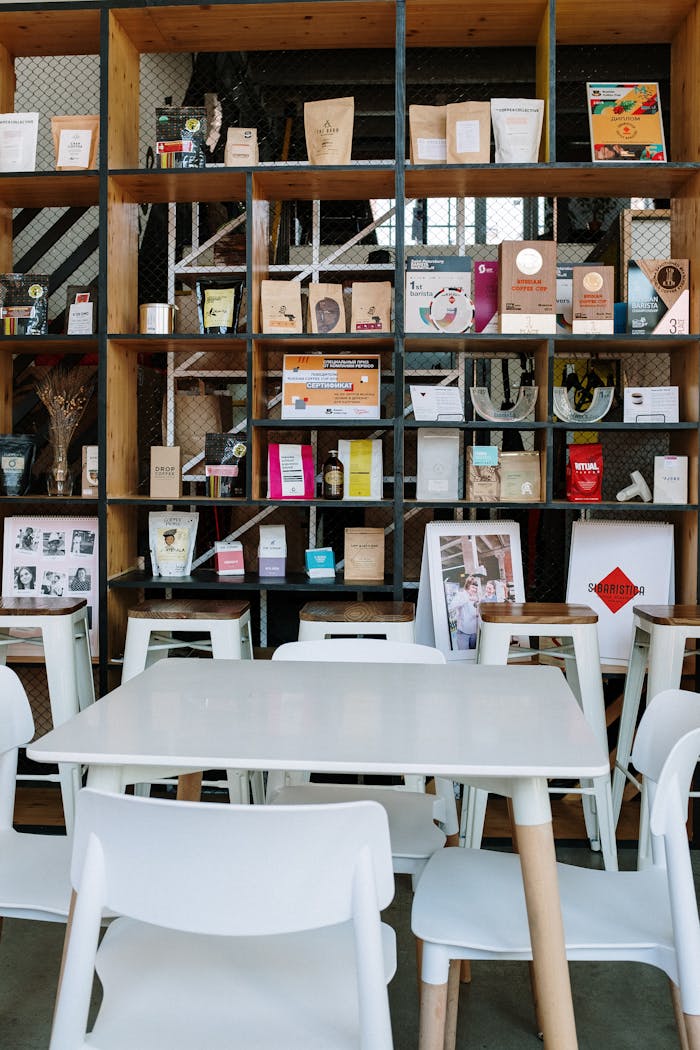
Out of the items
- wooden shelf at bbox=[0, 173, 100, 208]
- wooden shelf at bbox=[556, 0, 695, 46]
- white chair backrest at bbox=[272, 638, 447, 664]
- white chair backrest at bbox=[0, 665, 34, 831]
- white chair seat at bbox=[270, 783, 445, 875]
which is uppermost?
wooden shelf at bbox=[556, 0, 695, 46]

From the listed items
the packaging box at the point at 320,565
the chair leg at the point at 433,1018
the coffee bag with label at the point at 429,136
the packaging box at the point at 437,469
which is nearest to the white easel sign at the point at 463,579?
the packaging box at the point at 437,469

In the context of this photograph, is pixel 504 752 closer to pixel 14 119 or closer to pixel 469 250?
pixel 14 119

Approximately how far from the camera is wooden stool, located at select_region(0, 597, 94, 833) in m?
3.20

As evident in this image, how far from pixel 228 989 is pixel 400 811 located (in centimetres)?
97

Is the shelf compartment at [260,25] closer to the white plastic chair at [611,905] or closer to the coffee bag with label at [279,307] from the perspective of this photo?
the coffee bag with label at [279,307]

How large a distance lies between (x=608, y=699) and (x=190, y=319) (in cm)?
257

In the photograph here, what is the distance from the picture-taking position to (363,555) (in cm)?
379

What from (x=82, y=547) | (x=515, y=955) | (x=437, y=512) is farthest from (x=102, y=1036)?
(x=437, y=512)

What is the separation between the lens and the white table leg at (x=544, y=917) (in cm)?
157

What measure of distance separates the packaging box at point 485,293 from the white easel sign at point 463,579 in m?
0.79

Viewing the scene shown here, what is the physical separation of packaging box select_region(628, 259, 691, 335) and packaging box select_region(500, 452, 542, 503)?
64 cm

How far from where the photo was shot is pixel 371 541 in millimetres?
3801

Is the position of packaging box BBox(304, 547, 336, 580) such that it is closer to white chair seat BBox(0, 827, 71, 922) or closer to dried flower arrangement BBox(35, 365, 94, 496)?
dried flower arrangement BBox(35, 365, 94, 496)

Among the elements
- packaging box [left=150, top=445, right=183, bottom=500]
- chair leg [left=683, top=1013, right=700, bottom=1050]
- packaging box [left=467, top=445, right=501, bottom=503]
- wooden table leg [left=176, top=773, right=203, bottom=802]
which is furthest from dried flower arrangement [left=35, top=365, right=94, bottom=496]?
chair leg [left=683, top=1013, right=700, bottom=1050]
